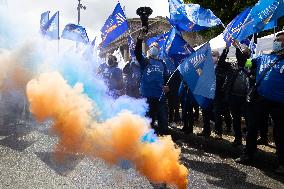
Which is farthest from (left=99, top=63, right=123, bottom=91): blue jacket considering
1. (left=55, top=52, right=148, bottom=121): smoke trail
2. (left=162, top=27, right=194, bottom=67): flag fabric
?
(left=55, top=52, right=148, bottom=121): smoke trail

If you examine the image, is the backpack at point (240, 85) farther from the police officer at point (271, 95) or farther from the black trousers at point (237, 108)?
the police officer at point (271, 95)

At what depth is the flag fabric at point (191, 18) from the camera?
28.6ft

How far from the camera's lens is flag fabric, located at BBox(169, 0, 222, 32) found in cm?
871

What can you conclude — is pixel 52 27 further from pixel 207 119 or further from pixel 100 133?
pixel 100 133

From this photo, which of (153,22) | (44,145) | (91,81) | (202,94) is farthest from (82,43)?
(153,22)

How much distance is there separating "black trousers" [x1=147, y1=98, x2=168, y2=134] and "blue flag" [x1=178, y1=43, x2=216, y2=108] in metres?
0.83

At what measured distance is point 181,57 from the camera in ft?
29.4

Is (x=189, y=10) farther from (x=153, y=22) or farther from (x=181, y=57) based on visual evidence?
(x=153, y=22)

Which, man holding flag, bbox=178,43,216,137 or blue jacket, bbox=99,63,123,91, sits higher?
man holding flag, bbox=178,43,216,137

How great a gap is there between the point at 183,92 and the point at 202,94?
230cm

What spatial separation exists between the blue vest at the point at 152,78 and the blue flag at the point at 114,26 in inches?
109

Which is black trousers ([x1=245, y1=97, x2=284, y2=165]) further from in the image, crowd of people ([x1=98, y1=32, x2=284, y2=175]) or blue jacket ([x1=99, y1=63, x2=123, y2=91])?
blue jacket ([x1=99, y1=63, x2=123, y2=91])

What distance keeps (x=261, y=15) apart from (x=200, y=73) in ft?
4.85

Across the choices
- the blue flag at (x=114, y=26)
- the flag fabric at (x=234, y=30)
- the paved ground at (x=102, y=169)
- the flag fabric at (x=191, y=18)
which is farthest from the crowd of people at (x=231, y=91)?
the flag fabric at (x=191, y=18)
